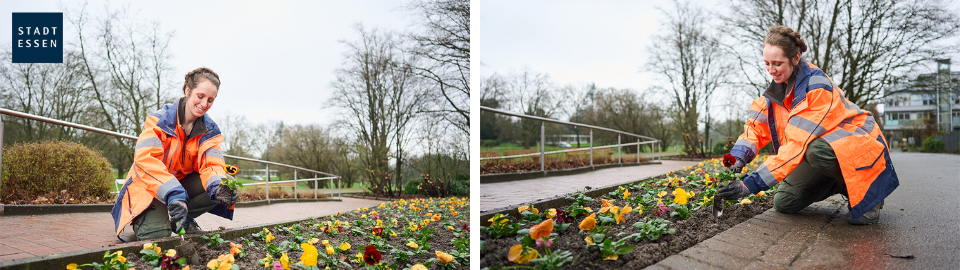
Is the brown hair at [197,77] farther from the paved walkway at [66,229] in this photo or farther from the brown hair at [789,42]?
the brown hair at [789,42]

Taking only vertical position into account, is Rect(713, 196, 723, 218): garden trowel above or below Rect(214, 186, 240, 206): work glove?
below

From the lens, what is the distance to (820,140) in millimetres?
1596

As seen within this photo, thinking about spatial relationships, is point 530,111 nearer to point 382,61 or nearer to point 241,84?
point 382,61

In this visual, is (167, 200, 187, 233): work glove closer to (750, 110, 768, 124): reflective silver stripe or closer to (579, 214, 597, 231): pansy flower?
(579, 214, 597, 231): pansy flower

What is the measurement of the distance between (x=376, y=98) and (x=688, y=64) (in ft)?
12.7

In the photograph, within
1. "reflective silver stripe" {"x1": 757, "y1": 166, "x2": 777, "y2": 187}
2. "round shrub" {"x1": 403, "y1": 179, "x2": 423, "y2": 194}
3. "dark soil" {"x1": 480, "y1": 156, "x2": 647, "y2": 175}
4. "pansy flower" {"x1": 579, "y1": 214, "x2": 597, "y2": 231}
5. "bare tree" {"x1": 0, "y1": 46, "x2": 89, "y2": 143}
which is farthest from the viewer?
"round shrub" {"x1": 403, "y1": 179, "x2": 423, "y2": 194}

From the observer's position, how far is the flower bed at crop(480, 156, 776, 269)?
121cm

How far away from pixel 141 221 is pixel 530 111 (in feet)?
9.13

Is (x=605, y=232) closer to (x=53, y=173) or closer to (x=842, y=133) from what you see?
(x=842, y=133)

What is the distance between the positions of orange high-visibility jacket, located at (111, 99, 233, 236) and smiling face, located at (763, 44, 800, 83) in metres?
2.56

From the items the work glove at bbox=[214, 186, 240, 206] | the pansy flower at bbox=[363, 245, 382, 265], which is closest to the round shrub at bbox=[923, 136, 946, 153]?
the pansy flower at bbox=[363, 245, 382, 265]

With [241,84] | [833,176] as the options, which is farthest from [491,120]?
[241,84]

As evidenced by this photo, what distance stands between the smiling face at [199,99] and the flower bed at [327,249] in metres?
0.59

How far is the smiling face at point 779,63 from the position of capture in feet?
5.63
